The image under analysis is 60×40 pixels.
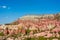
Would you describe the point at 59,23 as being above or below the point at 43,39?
above

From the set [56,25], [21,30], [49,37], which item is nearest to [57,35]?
[49,37]

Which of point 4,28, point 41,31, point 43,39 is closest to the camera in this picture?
point 43,39

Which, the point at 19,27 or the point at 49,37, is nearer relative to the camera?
Answer: the point at 49,37

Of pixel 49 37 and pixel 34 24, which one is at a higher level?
pixel 34 24

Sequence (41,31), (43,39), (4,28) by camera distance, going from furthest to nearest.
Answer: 1. (4,28)
2. (41,31)
3. (43,39)

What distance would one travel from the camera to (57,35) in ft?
123

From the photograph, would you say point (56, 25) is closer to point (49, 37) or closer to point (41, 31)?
point (41, 31)

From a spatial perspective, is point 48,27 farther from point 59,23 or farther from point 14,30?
point 14,30

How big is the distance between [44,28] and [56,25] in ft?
8.52

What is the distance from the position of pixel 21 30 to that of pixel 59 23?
7840mm

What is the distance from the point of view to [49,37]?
37.0 meters

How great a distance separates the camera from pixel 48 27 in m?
43.9

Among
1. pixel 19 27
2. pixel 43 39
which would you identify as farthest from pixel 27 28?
pixel 43 39

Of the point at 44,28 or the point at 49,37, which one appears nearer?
the point at 49,37
